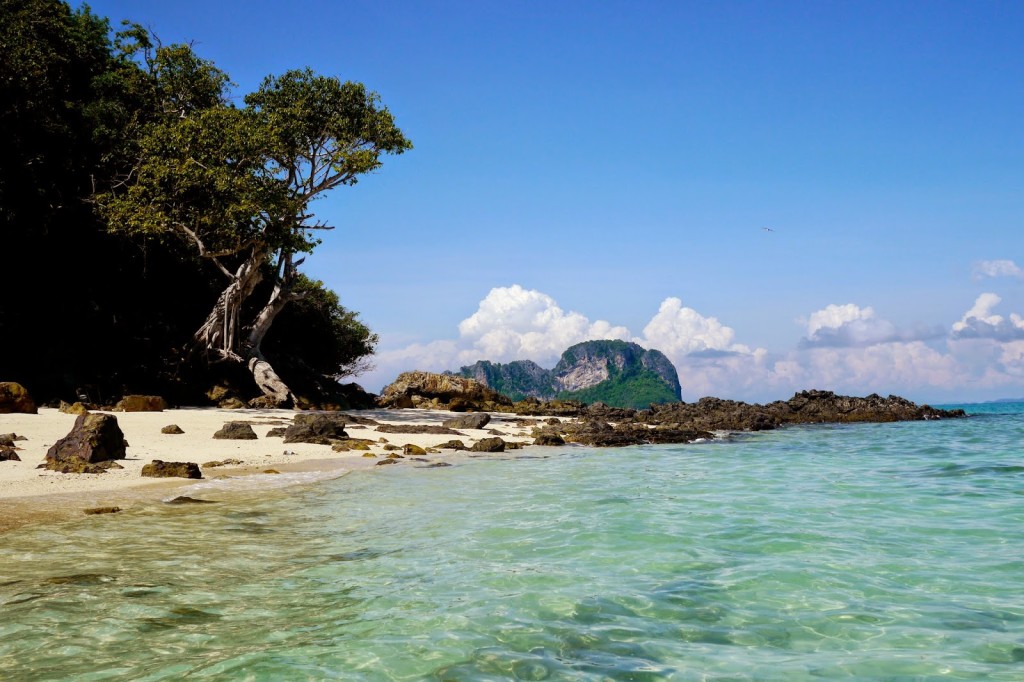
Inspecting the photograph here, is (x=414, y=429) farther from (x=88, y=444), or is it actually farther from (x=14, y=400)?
(x=88, y=444)

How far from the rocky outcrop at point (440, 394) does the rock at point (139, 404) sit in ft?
51.0

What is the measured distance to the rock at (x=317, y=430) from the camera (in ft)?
61.9

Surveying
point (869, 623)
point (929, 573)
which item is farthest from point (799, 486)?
point (869, 623)

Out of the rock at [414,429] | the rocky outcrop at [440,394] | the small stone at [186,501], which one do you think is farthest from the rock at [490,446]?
the rocky outcrop at [440,394]

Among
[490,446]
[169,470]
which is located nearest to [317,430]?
[490,446]

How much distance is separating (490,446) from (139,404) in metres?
11.6

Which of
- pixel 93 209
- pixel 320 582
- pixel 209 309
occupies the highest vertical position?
pixel 93 209

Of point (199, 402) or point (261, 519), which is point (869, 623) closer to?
point (261, 519)

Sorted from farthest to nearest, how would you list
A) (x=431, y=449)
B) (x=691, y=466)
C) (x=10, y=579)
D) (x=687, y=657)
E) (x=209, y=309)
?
(x=209, y=309) → (x=431, y=449) → (x=691, y=466) → (x=10, y=579) → (x=687, y=657)

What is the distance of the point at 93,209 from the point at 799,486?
2695cm

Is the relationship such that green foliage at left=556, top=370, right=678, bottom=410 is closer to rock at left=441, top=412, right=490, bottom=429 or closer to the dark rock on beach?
rock at left=441, top=412, right=490, bottom=429

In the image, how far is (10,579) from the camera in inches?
250

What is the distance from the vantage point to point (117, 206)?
26.1 metres

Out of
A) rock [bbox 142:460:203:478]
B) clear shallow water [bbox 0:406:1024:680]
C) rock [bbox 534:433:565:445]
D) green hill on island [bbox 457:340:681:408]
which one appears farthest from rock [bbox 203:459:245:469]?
green hill on island [bbox 457:340:681:408]
